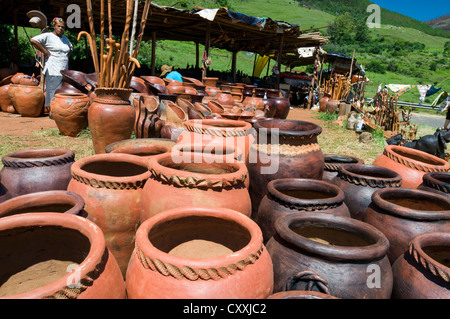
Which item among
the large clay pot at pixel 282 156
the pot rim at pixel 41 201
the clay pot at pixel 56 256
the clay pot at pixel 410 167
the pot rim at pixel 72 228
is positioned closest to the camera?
the pot rim at pixel 72 228

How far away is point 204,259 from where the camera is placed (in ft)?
3.93

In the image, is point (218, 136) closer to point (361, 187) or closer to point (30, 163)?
point (361, 187)

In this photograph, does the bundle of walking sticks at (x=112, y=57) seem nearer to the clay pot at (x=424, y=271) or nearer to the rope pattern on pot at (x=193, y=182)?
the rope pattern on pot at (x=193, y=182)

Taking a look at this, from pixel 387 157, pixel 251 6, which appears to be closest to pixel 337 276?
pixel 387 157

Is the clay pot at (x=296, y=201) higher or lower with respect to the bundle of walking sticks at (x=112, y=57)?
lower

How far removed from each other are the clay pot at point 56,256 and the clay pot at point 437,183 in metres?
2.64

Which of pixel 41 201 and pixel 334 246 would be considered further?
pixel 41 201

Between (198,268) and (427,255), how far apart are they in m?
1.27

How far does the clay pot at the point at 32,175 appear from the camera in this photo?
7.47ft

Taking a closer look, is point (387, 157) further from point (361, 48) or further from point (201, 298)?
point (361, 48)

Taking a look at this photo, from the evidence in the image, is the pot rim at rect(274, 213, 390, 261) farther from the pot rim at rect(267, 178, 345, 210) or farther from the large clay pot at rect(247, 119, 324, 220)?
the large clay pot at rect(247, 119, 324, 220)

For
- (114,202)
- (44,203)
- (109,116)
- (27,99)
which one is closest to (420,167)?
(114,202)

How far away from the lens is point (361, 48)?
206 ft

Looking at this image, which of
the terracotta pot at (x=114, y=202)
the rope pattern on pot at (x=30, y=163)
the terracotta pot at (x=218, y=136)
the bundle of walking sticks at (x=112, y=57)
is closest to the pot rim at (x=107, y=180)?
the terracotta pot at (x=114, y=202)
